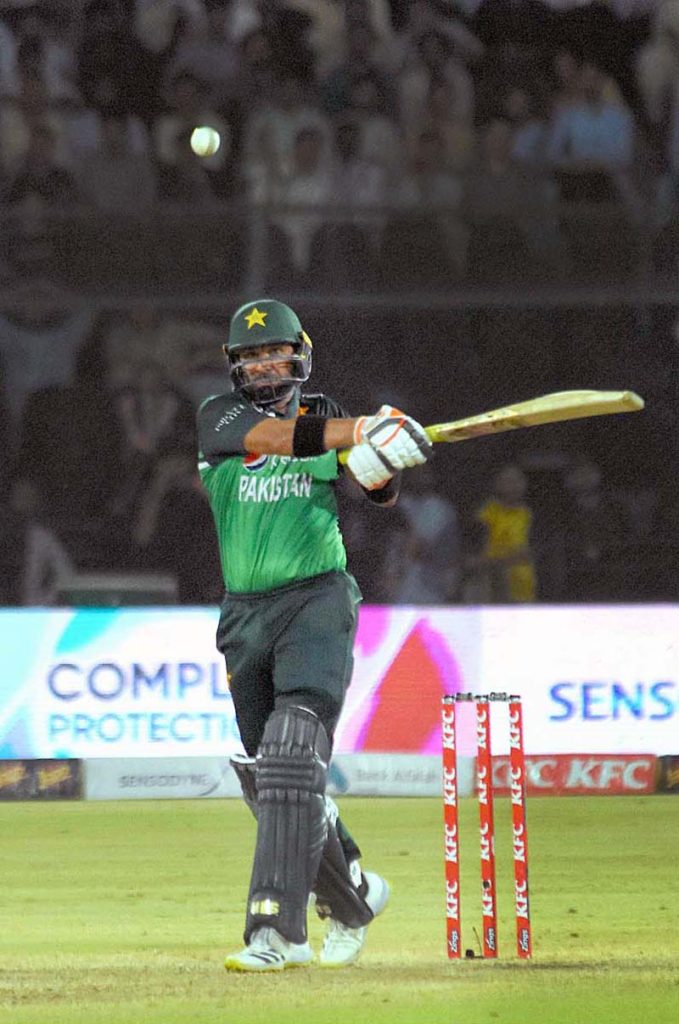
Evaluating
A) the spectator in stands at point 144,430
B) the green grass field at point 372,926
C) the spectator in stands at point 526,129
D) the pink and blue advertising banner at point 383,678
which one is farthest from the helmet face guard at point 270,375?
the spectator in stands at point 526,129

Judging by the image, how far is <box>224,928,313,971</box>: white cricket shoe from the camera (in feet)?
14.2

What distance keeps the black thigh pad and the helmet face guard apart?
866 millimetres

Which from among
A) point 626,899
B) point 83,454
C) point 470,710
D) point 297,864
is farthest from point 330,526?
point 83,454

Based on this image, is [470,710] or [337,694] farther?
[470,710]

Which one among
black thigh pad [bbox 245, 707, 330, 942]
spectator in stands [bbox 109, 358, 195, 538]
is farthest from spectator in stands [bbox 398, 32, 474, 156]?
black thigh pad [bbox 245, 707, 330, 942]

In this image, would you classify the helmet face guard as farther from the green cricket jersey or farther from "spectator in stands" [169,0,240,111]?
"spectator in stands" [169,0,240,111]

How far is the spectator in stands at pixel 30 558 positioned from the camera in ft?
35.6

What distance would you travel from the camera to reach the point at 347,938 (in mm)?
4723

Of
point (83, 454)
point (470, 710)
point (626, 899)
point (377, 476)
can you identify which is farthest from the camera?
point (83, 454)

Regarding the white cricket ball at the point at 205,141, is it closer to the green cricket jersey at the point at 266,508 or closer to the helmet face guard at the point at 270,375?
the helmet face guard at the point at 270,375

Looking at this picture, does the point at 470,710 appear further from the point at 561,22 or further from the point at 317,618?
the point at 561,22

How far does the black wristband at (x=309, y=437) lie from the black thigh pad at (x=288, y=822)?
0.66 meters

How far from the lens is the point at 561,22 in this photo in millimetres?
13078

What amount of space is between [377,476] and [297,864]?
3.24 ft
